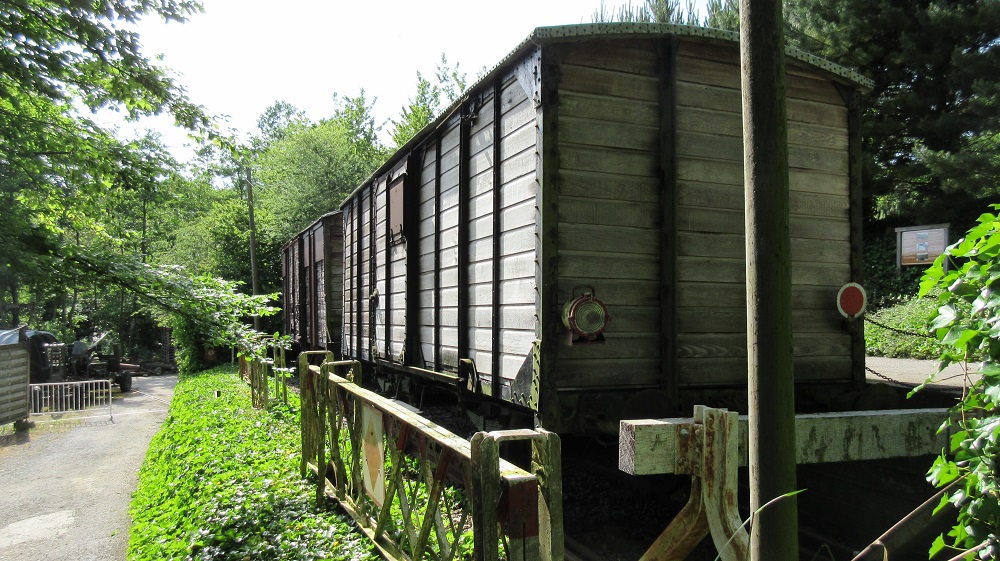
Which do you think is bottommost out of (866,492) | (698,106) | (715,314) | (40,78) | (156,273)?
(866,492)

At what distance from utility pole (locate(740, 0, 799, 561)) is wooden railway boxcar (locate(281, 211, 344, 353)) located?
10.5m

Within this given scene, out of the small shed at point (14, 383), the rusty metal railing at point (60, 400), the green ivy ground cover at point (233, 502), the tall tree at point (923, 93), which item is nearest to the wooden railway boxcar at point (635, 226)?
the green ivy ground cover at point (233, 502)

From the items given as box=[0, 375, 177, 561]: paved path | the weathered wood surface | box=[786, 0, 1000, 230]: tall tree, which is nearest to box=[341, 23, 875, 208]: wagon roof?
the weathered wood surface

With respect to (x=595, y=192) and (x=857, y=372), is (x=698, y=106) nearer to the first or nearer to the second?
(x=595, y=192)

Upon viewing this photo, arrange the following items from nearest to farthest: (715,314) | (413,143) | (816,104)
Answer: (715,314)
(816,104)
(413,143)

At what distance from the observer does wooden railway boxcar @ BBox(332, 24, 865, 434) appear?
13.5ft

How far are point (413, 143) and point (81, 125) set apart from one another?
9.67 feet

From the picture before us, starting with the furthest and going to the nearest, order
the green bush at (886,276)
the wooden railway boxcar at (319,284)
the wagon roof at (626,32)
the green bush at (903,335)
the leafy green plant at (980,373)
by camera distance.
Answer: the green bush at (886,276), the wooden railway boxcar at (319,284), the green bush at (903,335), the wagon roof at (626,32), the leafy green plant at (980,373)

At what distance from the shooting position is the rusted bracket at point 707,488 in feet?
9.24

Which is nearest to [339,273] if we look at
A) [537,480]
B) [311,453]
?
[311,453]

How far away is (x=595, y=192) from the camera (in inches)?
166

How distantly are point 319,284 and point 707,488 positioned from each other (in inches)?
501

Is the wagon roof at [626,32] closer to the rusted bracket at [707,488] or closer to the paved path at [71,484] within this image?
the rusted bracket at [707,488]

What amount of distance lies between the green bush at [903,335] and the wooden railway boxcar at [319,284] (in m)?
9.51
